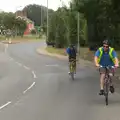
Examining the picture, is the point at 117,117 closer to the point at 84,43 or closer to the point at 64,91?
the point at 64,91

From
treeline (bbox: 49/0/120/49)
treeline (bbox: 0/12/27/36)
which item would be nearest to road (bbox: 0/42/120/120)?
treeline (bbox: 49/0/120/49)

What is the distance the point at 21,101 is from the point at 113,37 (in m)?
34.7

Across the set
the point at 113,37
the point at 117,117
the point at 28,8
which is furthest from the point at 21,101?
the point at 28,8

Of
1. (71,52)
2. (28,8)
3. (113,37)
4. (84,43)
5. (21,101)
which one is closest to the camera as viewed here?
(21,101)

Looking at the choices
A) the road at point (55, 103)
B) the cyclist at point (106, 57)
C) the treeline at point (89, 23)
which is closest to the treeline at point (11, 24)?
the treeline at point (89, 23)

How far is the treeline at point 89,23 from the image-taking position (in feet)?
100

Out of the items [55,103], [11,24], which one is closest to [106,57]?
[55,103]

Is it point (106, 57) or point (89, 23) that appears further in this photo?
point (89, 23)

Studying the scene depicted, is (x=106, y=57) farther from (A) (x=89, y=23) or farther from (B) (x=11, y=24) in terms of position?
(B) (x=11, y=24)

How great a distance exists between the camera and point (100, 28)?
145 feet

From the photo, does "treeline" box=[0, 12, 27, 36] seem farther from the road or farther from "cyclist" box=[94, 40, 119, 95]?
"cyclist" box=[94, 40, 119, 95]

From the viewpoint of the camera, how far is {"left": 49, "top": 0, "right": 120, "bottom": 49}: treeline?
3055 centimetres

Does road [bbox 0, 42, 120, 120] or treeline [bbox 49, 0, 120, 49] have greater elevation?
treeline [bbox 49, 0, 120, 49]

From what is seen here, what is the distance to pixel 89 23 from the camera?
132 ft
